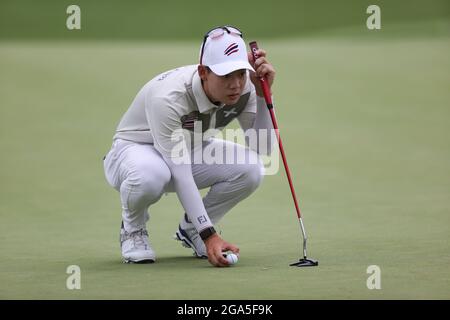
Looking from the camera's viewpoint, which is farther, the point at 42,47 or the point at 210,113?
the point at 42,47

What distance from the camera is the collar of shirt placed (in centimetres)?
409

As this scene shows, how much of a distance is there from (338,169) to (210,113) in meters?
3.55

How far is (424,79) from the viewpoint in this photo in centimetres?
1068

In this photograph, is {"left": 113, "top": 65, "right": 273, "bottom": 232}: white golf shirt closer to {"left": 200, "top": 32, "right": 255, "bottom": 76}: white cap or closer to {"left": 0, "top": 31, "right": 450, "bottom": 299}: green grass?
{"left": 200, "top": 32, "right": 255, "bottom": 76}: white cap

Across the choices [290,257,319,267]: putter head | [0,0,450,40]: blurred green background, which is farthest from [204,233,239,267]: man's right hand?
[0,0,450,40]: blurred green background

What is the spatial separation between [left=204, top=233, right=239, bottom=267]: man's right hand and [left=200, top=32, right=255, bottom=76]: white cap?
0.73 metres

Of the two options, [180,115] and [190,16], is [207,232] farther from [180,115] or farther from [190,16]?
[190,16]

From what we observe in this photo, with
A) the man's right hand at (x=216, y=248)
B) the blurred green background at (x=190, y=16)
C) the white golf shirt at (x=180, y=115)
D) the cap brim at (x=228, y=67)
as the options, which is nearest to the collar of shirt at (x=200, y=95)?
the white golf shirt at (x=180, y=115)

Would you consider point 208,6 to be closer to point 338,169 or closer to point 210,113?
point 338,169

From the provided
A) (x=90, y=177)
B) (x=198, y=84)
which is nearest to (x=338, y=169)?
(x=90, y=177)

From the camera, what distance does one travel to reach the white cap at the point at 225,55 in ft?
12.9

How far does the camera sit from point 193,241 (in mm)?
4551

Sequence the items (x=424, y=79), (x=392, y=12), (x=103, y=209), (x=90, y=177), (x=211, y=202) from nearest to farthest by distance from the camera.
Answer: (x=211, y=202) < (x=103, y=209) < (x=90, y=177) < (x=424, y=79) < (x=392, y=12)

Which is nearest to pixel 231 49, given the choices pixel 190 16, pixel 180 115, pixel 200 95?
pixel 200 95
